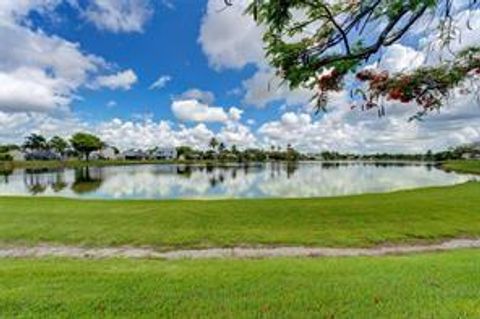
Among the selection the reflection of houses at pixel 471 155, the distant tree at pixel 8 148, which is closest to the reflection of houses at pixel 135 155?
the distant tree at pixel 8 148

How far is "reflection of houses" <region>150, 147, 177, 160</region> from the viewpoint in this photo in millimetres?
169150

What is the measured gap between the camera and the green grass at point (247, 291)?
15.4 feet

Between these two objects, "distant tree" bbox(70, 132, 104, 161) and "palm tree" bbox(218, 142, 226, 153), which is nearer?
"distant tree" bbox(70, 132, 104, 161)

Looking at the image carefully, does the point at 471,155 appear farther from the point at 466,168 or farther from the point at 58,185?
the point at 58,185

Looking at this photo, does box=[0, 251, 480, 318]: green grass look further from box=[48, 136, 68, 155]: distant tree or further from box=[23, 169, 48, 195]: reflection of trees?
box=[48, 136, 68, 155]: distant tree

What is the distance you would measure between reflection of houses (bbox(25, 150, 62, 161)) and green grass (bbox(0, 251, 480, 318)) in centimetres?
13069

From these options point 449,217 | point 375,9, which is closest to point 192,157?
point 449,217

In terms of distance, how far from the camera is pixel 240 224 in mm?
13266

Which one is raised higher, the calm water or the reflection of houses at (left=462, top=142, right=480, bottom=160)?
the reflection of houses at (left=462, top=142, right=480, bottom=160)

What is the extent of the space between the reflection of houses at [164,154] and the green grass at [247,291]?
162 metres

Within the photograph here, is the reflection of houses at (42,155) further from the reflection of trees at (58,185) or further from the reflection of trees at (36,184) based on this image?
the reflection of trees at (58,185)

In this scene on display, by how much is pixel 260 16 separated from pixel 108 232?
10.3 m

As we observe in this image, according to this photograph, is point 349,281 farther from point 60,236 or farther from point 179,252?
point 60,236

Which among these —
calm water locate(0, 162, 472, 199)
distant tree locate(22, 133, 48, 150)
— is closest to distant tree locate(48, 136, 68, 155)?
distant tree locate(22, 133, 48, 150)
